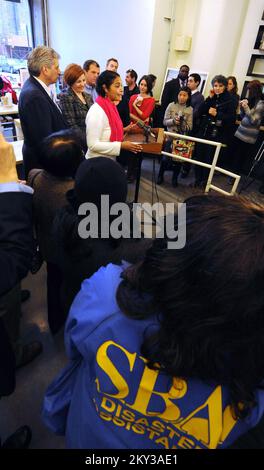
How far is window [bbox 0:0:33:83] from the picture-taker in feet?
15.9

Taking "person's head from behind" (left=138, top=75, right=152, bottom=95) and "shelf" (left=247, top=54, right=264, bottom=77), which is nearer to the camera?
"person's head from behind" (left=138, top=75, right=152, bottom=95)

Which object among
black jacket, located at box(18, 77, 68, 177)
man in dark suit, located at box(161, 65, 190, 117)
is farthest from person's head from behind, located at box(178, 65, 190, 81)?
black jacket, located at box(18, 77, 68, 177)

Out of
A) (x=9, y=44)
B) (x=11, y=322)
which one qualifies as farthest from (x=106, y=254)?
(x=9, y=44)

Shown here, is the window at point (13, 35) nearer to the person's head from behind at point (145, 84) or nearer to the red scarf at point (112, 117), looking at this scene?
the person's head from behind at point (145, 84)

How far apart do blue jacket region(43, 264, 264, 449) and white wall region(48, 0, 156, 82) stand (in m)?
4.98

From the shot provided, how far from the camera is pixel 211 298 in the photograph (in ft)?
1.24

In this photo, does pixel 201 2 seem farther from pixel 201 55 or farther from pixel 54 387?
pixel 54 387

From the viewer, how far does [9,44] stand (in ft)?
16.2

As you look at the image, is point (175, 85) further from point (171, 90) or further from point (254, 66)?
point (254, 66)

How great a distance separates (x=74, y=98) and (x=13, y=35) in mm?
4205

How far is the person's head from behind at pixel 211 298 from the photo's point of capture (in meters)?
0.36

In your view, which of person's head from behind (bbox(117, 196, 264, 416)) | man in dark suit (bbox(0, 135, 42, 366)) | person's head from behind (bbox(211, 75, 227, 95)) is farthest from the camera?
person's head from behind (bbox(211, 75, 227, 95))

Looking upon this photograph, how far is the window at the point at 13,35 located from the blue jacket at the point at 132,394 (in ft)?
18.2

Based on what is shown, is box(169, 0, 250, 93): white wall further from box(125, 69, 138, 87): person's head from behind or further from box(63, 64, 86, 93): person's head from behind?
box(63, 64, 86, 93): person's head from behind
